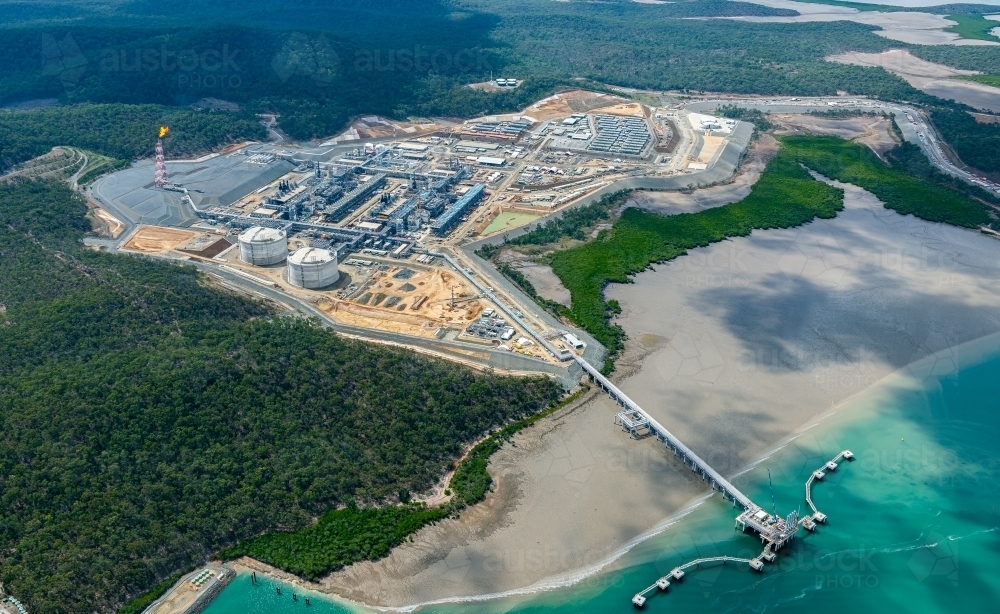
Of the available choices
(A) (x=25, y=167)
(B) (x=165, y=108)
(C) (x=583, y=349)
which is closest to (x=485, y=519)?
(C) (x=583, y=349)

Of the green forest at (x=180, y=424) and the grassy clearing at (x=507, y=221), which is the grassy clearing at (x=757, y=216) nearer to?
the grassy clearing at (x=507, y=221)

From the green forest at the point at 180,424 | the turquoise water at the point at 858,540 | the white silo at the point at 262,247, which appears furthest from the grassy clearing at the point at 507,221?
the turquoise water at the point at 858,540

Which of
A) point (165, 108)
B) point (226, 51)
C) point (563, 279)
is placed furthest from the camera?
point (226, 51)

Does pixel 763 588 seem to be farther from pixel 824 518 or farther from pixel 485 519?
pixel 485 519

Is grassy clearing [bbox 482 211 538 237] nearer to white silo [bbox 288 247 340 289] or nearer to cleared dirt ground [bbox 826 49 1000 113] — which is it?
white silo [bbox 288 247 340 289]

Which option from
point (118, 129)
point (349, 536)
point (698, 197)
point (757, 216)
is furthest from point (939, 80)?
point (349, 536)
